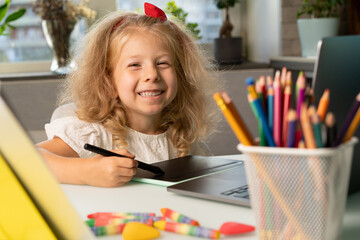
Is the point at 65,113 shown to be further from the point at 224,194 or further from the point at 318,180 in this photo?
the point at 318,180

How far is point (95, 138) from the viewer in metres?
1.44

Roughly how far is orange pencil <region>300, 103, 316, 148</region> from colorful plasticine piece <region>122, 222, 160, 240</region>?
258mm

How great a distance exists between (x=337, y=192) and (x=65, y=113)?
1102mm

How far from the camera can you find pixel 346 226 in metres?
0.69

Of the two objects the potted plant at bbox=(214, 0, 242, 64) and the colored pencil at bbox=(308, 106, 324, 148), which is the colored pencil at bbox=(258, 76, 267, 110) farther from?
the potted plant at bbox=(214, 0, 242, 64)

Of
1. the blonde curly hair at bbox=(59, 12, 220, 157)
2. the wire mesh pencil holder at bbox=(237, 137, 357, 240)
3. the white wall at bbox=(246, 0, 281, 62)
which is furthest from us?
the white wall at bbox=(246, 0, 281, 62)

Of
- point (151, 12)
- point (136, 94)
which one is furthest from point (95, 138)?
point (151, 12)

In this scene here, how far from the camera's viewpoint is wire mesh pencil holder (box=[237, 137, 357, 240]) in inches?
20.2

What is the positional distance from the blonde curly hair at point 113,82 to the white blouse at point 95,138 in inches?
0.9

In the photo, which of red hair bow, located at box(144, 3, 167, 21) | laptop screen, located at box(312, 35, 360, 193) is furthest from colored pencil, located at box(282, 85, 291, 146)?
red hair bow, located at box(144, 3, 167, 21)

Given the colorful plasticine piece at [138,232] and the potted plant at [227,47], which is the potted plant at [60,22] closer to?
the potted plant at [227,47]

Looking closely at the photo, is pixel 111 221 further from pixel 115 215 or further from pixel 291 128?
pixel 291 128

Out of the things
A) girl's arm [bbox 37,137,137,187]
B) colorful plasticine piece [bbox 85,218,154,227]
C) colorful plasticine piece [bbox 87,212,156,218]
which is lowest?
girl's arm [bbox 37,137,137,187]

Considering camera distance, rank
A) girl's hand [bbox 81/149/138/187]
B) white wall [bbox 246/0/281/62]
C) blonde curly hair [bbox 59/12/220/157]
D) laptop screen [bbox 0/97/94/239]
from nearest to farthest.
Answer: laptop screen [bbox 0/97/94/239], girl's hand [bbox 81/149/138/187], blonde curly hair [bbox 59/12/220/157], white wall [bbox 246/0/281/62]
